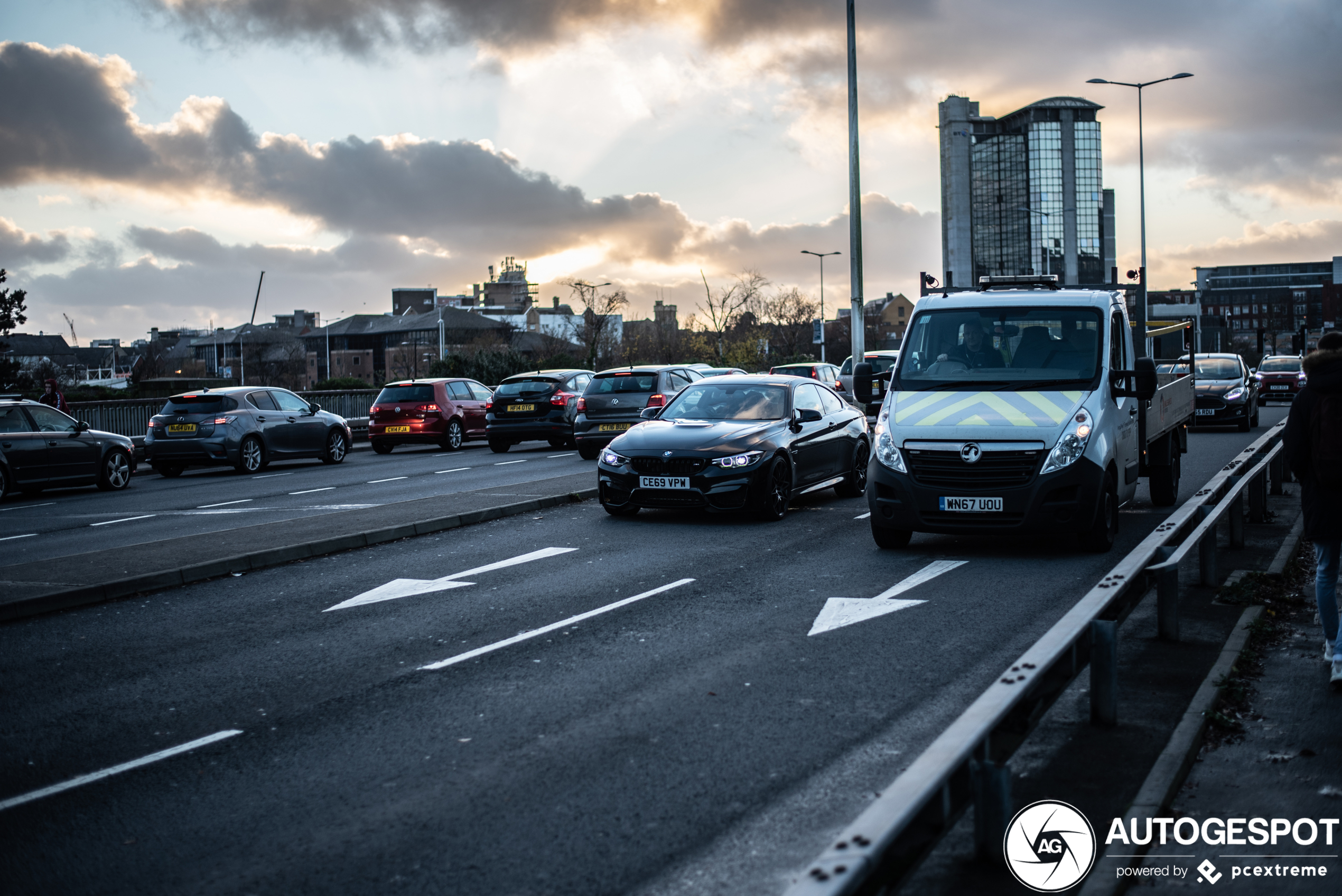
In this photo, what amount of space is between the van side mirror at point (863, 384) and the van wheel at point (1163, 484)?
3.53m

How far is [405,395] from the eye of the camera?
93.0 ft

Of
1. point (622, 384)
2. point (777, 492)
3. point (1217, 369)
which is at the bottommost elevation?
point (777, 492)

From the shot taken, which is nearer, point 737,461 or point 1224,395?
point 737,461

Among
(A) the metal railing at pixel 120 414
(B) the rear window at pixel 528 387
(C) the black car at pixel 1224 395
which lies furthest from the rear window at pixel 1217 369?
(A) the metal railing at pixel 120 414

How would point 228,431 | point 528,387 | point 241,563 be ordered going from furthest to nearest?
point 528,387 < point 228,431 < point 241,563

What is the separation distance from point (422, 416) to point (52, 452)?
940 centimetres

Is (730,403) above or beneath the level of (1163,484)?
above

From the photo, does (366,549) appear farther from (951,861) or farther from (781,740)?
(951,861)

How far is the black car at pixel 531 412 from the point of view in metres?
26.3

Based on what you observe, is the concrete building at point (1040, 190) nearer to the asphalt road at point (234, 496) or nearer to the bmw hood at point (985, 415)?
→ the asphalt road at point (234, 496)

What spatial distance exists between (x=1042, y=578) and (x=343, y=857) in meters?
6.45

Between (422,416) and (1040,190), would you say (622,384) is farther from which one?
(1040,190)

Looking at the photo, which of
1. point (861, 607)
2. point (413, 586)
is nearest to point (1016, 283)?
point (861, 607)

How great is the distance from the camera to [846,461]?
49.4 ft
